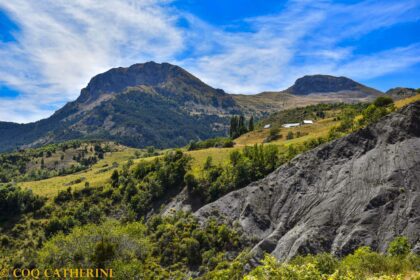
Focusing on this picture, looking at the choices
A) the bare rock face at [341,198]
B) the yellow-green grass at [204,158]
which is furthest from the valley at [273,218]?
the yellow-green grass at [204,158]

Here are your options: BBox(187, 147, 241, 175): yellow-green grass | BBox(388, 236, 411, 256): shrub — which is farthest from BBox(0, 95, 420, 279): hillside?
BBox(388, 236, 411, 256): shrub

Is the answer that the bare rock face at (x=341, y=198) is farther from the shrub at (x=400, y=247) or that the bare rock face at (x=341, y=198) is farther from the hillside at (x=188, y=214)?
the shrub at (x=400, y=247)

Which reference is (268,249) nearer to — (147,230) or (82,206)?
(147,230)

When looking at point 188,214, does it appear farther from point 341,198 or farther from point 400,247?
point 400,247

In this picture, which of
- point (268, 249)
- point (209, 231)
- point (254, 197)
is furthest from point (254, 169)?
point (268, 249)

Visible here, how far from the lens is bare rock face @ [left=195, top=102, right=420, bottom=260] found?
50469 mm

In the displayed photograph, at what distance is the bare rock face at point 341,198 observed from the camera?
1987 inches

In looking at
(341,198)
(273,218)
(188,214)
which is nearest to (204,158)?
(188,214)

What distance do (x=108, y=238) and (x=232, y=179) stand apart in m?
37.0

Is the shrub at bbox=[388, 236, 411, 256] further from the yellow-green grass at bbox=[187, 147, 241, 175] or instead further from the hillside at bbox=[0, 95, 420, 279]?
the yellow-green grass at bbox=[187, 147, 241, 175]

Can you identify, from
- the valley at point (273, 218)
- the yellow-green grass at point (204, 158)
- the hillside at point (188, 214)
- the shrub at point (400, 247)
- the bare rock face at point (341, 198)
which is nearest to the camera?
the shrub at point (400, 247)

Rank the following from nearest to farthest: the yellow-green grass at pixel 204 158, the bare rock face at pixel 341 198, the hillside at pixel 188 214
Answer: the bare rock face at pixel 341 198 < the hillside at pixel 188 214 < the yellow-green grass at pixel 204 158

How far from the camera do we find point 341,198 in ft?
188

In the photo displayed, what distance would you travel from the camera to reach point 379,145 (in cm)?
6309
